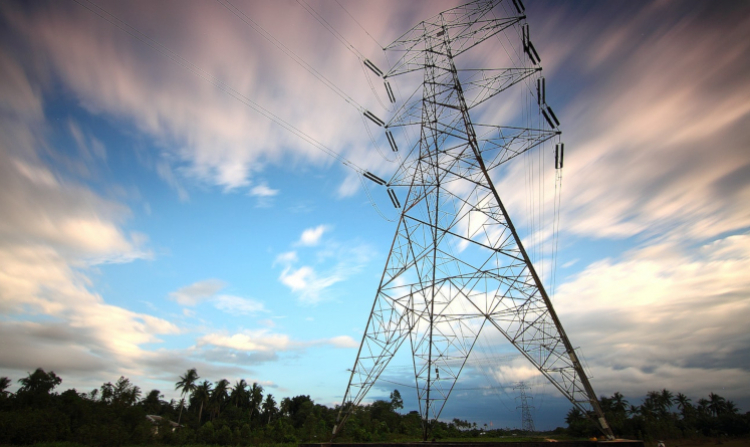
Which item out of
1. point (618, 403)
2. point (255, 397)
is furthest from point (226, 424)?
point (618, 403)

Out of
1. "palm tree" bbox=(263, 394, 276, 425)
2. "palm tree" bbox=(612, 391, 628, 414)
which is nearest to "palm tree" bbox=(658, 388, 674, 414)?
"palm tree" bbox=(612, 391, 628, 414)

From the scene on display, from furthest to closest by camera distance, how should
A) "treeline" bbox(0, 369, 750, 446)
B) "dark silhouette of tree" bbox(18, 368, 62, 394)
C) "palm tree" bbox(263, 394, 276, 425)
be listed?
1. "palm tree" bbox(263, 394, 276, 425)
2. "dark silhouette of tree" bbox(18, 368, 62, 394)
3. "treeline" bbox(0, 369, 750, 446)

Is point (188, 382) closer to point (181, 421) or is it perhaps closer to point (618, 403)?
point (181, 421)

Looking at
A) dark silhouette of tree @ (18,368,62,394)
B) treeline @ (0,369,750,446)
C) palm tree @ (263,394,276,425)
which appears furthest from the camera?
palm tree @ (263,394,276,425)

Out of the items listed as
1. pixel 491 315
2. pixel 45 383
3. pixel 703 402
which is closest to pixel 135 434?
pixel 45 383

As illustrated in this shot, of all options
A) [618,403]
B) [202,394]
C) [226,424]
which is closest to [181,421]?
[202,394]

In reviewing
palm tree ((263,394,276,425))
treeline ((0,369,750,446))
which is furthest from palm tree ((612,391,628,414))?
palm tree ((263,394,276,425))

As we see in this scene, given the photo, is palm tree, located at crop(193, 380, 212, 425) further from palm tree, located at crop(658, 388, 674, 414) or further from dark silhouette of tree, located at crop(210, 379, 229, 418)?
palm tree, located at crop(658, 388, 674, 414)

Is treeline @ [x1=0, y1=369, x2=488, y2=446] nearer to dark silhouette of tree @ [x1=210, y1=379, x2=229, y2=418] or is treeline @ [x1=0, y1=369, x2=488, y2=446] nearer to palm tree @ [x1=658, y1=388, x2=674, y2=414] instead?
dark silhouette of tree @ [x1=210, y1=379, x2=229, y2=418]

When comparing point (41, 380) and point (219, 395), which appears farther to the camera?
point (219, 395)

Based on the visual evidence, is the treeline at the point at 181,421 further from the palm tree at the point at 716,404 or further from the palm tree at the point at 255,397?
the palm tree at the point at 716,404

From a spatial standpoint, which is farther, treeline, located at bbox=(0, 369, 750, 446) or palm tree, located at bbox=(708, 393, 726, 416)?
palm tree, located at bbox=(708, 393, 726, 416)

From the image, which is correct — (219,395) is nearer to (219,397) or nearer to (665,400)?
(219,397)

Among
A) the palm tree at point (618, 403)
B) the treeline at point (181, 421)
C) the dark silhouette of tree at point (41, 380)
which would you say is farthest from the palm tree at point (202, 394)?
the palm tree at point (618, 403)
